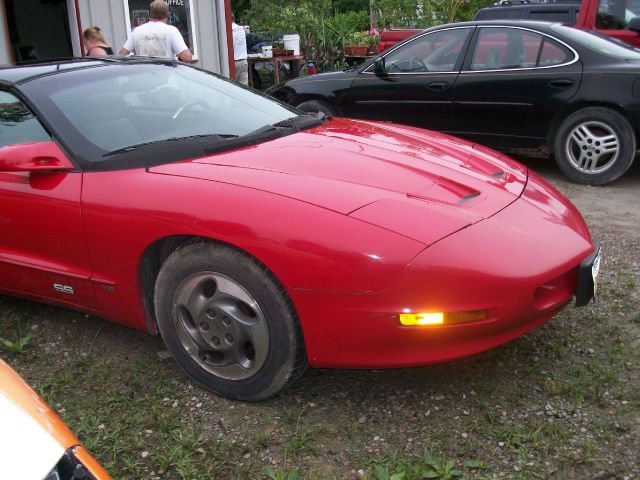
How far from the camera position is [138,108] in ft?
10.5

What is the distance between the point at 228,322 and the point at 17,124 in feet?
5.16

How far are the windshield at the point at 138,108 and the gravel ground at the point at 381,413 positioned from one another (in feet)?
3.35

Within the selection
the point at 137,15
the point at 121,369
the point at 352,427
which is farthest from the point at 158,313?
the point at 137,15

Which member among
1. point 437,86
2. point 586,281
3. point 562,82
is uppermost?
point 562,82

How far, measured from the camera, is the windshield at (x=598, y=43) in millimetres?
5727

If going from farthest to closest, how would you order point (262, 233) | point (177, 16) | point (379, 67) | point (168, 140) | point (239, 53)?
point (239, 53) → point (177, 16) → point (379, 67) → point (168, 140) → point (262, 233)

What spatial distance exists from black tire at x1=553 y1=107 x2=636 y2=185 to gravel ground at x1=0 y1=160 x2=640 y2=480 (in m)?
2.65

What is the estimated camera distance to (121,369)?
301cm

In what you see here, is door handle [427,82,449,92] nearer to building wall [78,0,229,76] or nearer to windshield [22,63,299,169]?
windshield [22,63,299,169]

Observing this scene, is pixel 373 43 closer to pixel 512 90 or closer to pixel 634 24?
pixel 634 24

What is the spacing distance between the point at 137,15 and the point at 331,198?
8176 mm

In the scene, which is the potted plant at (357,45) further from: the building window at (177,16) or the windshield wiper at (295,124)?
the windshield wiper at (295,124)

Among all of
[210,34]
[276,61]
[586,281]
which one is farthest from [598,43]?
[276,61]

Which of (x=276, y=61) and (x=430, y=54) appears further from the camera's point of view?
(x=276, y=61)
